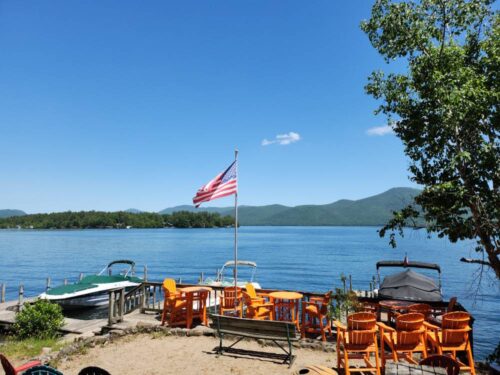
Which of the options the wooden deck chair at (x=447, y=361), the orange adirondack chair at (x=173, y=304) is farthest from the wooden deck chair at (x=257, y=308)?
the wooden deck chair at (x=447, y=361)

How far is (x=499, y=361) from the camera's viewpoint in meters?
7.27

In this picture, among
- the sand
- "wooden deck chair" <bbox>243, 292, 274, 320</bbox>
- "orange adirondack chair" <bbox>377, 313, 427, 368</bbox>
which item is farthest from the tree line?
"orange adirondack chair" <bbox>377, 313, 427, 368</bbox>

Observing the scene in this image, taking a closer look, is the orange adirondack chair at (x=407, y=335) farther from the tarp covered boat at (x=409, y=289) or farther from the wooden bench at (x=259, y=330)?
the tarp covered boat at (x=409, y=289)

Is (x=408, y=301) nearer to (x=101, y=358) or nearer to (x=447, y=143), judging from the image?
(x=447, y=143)

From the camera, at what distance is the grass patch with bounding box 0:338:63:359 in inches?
385

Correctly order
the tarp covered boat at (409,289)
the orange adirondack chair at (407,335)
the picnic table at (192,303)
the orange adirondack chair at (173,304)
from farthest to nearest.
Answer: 1. the tarp covered boat at (409,289)
2. the orange adirondack chair at (173,304)
3. the picnic table at (192,303)
4. the orange adirondack chair at (407,335)

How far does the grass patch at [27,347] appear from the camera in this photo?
32.1 ft

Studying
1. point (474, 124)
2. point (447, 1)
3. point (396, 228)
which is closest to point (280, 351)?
point (396, 228)

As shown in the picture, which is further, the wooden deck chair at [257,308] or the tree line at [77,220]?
the tree line at [77,220]

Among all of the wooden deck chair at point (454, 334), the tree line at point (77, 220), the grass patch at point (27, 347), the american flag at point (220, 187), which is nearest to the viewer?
the wooden deck chair at point (454, 334)

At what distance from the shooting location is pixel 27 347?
10.5 metres

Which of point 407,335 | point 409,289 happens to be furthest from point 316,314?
point 409,289

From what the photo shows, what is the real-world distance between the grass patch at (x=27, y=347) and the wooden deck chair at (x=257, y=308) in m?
5.50

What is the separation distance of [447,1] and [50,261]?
6871 cm
